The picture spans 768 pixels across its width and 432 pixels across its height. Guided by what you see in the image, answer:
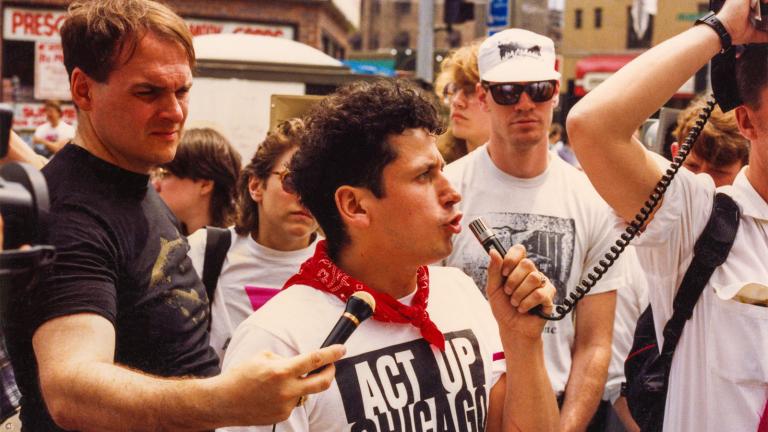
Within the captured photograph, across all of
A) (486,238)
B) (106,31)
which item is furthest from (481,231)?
(106,31)

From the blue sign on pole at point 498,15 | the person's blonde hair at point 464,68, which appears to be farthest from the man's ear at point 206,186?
the blue sign on pole at point 498,15

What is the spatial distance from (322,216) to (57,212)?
2.25 feet

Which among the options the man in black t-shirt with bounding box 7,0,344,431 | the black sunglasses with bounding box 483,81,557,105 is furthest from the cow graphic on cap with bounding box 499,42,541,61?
the man in black t-shirt with bounding box 7,0,344,431

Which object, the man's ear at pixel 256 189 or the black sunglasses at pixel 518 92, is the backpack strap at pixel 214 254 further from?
the black sunglasses at pixel 518 92

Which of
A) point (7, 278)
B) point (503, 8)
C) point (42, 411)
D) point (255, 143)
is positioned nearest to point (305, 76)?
point (255, 143)

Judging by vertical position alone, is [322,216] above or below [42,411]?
above

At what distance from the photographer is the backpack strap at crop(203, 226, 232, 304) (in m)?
4.01

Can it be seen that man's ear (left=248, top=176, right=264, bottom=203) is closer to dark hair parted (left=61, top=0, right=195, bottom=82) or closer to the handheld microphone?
dark hair parted (left=61, top=0, right=195, bottom=82)

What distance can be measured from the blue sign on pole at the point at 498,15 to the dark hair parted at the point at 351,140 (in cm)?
608

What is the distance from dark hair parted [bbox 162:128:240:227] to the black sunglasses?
1.47 metres

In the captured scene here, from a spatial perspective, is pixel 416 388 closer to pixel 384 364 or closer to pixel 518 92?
pixel 384 364

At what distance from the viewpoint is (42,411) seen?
2.49 metres

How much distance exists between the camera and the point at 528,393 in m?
2.49

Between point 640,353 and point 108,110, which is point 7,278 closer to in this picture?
point 108,110
